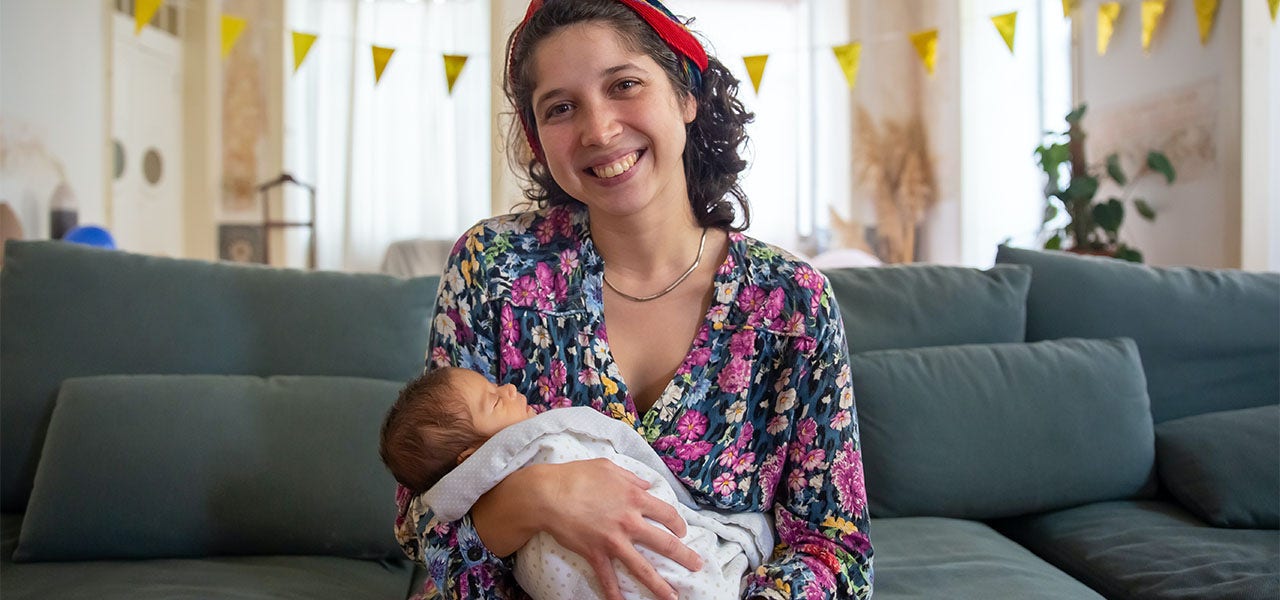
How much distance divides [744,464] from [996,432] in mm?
839

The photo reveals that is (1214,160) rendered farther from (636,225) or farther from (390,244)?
(390,244)

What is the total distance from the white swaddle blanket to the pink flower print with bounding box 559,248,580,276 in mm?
252

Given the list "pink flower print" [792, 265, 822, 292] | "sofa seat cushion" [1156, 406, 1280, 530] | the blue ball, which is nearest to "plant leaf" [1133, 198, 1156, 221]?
"sofa seat cushion" [1156, 406, 1280, 530]

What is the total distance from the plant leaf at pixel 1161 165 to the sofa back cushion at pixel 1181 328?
A: 6.64 ft

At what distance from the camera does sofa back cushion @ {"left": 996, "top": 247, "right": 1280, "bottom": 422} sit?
7.29 feet

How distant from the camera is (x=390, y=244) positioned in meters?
5.35

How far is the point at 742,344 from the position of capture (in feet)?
4.57

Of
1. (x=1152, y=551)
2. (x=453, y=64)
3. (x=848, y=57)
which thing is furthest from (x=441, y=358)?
(x=848, y=57)

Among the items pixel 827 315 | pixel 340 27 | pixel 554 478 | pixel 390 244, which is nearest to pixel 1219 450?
pixel 827 315

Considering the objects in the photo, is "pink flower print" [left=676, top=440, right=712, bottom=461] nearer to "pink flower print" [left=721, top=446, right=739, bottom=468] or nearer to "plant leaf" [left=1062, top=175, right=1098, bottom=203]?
"pink flower print" [left=721, top=446, right=739, bottom=468]

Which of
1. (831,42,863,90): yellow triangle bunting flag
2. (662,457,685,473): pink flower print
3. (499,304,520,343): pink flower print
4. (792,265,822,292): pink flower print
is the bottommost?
(662,457,685,473): pink flower print

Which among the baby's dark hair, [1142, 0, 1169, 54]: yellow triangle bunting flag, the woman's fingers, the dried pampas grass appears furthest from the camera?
the dried pampas grass

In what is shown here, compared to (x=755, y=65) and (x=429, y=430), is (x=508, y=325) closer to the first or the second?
(x=429, y=430)

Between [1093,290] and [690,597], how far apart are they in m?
1.49
